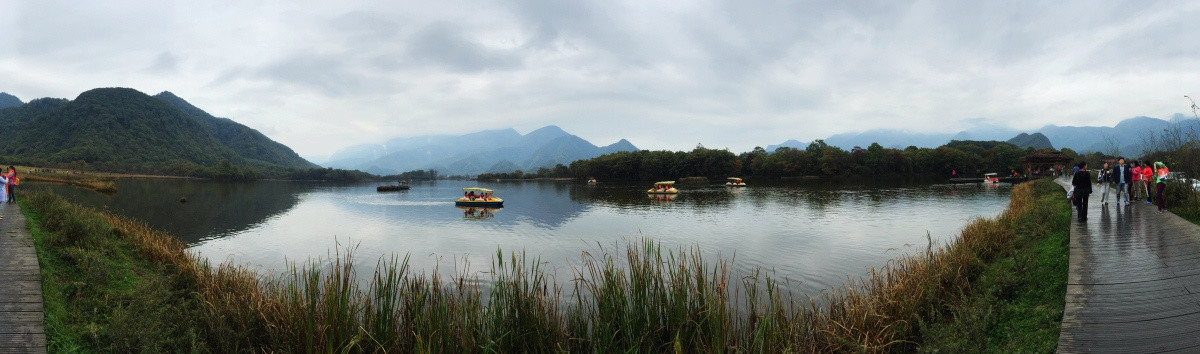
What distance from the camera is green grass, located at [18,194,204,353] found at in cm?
546

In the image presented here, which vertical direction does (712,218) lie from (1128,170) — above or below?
below

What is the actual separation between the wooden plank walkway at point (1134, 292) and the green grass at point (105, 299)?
8.67 m

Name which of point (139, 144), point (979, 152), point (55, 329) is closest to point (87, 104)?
point (139, 144)

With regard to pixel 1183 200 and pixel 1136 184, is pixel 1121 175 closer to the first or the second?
pixel 1183 200

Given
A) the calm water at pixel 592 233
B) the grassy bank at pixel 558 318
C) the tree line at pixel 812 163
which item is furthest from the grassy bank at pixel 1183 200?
the tree line at pixel 812 163

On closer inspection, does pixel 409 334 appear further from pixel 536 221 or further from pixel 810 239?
pixel 536 221

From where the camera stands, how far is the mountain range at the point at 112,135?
125 metres

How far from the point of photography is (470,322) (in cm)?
529

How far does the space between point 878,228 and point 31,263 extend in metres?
24.2

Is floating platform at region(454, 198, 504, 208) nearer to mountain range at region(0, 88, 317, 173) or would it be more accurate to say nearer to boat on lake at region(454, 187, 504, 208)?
boat on lake at region(454, 187, 504, 208)

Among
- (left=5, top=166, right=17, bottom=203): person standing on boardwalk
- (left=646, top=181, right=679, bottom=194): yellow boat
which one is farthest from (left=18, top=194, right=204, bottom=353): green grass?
(left=646, top=181, right=679, bottom=194): yellow boat

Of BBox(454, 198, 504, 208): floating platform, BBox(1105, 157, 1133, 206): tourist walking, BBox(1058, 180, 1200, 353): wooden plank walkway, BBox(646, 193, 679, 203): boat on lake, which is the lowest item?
BBox(646, 193, 679, 203): boat on lake

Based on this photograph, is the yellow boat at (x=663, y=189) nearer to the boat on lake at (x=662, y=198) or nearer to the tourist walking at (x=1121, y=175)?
the boat on lake at (x=662, y=198)

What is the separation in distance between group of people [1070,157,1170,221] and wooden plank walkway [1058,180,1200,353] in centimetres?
165
